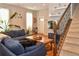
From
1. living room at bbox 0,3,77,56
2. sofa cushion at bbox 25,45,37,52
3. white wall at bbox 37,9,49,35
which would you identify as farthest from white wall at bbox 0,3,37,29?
sofa cushion at bbox 25,45,37,52

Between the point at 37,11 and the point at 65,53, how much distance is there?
0.84m

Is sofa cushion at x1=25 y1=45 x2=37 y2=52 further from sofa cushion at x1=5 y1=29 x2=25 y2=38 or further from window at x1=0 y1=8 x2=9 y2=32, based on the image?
window at x1=0 y1=8 x2=9 y2=32

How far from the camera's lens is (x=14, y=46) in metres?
1.96

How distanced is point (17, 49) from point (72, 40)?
2.98 feet

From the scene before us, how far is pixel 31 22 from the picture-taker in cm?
214

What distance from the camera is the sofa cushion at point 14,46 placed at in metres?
1.94

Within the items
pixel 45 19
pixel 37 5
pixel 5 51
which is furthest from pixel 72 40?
pixel 5 51

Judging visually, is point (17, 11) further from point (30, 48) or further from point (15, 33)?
point (30, 48)

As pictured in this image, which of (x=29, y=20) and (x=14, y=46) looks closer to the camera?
(x=14, y=46)

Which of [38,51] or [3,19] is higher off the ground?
[3,19]

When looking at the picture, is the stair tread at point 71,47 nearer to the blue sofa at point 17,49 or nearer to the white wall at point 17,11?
the blue sofa at point 17,49

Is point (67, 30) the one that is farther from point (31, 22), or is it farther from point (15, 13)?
point (15, 13)

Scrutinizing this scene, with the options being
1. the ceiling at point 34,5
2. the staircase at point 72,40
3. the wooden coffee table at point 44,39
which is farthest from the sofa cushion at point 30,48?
the ceiling at point 34,5

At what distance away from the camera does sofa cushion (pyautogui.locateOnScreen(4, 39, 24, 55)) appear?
194cm
